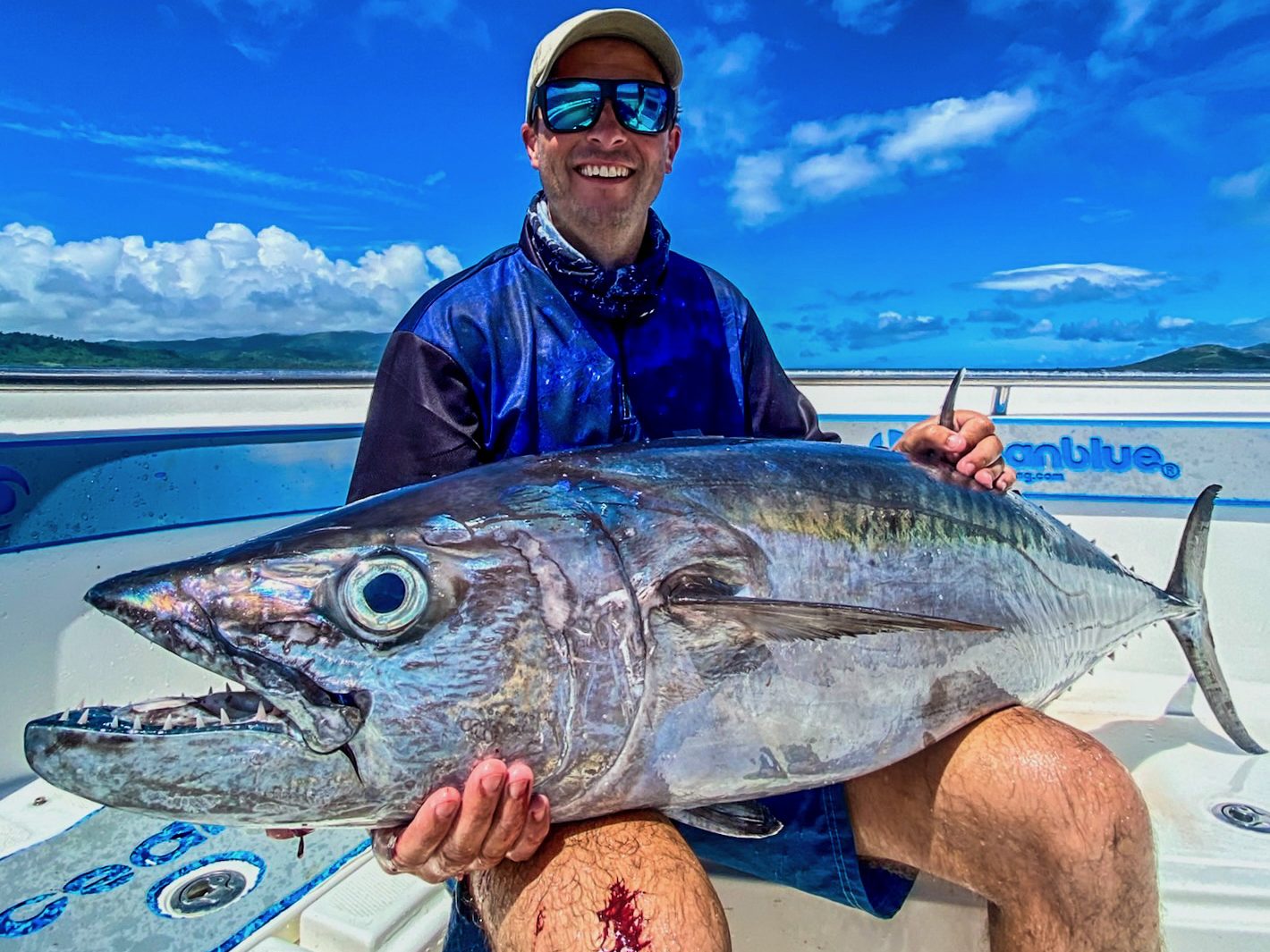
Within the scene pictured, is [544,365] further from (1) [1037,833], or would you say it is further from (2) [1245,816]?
(2) [1245,816]

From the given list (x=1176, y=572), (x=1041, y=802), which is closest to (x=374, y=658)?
(x=1041, y=802)

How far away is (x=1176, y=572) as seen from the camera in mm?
2535

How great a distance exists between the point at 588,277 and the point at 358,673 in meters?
1.34

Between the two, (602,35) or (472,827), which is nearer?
(472,827)

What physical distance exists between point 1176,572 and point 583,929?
2.11 m

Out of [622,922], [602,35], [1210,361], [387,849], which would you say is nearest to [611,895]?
[622,922]

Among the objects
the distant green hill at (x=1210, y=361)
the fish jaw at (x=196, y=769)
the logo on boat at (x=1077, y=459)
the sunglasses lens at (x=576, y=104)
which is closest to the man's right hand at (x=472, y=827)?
the fish jaw at (x=196, y=769)

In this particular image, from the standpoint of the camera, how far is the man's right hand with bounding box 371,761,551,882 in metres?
1.24

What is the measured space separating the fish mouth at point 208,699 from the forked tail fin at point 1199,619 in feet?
7.76

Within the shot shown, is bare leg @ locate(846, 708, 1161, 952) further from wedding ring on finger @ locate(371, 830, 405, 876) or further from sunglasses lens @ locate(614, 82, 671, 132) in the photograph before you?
sunglasses lens @ locate(614, 82, 671, 132)

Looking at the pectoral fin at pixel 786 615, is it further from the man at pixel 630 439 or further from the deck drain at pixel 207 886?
the deck drain at pixel 207 886

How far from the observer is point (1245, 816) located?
248 centimetres

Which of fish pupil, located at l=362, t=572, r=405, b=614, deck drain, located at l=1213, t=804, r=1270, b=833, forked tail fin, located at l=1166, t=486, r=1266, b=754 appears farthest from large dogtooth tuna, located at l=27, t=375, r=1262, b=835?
deck drain, located at l=1213, t=804, r=1270, b=833

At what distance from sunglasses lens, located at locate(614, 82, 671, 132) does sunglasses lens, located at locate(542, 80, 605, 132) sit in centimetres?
6
